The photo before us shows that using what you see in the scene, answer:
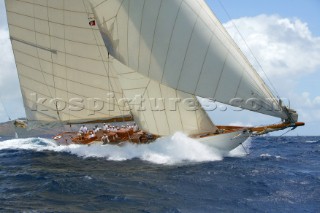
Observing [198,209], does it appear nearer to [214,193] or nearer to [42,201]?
[214,193]

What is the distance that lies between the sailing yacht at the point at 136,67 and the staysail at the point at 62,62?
7 centimetres

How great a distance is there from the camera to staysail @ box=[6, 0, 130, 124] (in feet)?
88.1

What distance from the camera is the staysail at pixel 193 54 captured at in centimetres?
1998

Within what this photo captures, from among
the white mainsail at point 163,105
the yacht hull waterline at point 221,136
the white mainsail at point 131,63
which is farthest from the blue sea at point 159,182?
the white mainsail at point 131,63

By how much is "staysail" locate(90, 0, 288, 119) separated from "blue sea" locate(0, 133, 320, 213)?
3819 mm

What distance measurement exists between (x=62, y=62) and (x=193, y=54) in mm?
11827

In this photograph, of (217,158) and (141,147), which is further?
(141,147)

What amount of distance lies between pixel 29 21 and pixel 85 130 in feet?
32.1

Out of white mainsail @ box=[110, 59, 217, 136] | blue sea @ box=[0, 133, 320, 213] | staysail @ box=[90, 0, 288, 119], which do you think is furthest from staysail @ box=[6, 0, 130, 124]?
staysail @ box=[90, 0, 288, 119]

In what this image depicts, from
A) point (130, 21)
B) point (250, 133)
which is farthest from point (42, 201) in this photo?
A: point (250, 133)

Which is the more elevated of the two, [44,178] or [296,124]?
[296,124]

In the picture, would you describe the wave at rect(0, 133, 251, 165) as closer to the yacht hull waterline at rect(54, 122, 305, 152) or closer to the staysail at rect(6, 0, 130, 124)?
the yacht hull waterline at rect(54, 122, 305, 152)

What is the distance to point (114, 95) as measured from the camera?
28.2m

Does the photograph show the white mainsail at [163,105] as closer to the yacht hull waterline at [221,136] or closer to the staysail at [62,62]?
the yacht hull waterline at [221,136]
